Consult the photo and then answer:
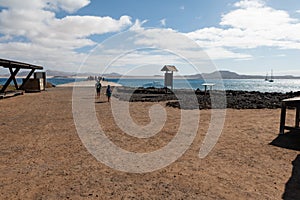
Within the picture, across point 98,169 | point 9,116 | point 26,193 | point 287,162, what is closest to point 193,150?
point 287,162

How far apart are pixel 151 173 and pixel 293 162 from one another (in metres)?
3.35

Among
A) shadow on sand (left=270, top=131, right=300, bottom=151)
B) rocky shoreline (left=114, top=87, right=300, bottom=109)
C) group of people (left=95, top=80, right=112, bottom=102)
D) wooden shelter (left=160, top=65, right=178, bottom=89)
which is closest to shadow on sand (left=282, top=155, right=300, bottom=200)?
shadow on sand (left=270, top=131, right=300, bottom=151)

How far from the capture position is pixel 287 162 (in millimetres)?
5750

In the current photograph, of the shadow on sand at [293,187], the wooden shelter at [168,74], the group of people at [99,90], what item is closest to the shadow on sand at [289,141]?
the shadow on sand at [293,187]

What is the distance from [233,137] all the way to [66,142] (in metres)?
5.23

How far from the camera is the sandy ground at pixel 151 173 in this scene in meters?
4.22

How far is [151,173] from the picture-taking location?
202 inches

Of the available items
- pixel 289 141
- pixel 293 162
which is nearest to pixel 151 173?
pixel 293 162

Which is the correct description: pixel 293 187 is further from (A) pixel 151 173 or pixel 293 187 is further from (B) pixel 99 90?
(B) pixel 99 90

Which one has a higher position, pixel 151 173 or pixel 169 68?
pixel 169 68

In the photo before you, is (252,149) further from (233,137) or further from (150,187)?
(150,187)

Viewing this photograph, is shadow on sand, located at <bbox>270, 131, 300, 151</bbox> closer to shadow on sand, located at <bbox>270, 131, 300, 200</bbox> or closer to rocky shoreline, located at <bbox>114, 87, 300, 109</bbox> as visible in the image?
shadow on sand, located at <bbox>270, 131, 300, 200</bbox>

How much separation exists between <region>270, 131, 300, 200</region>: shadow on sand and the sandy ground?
15mm

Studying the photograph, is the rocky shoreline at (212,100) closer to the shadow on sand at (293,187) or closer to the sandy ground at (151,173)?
the sandy ground at (151,173)
